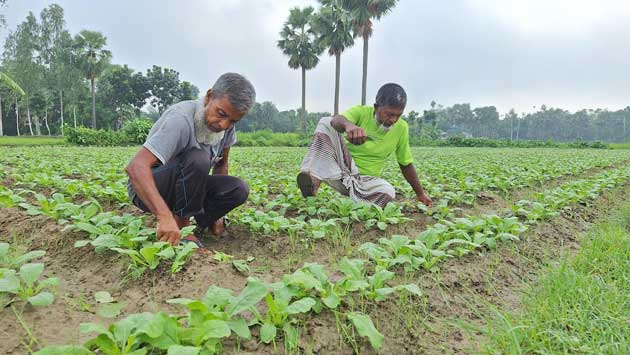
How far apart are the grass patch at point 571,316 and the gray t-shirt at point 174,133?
1.79 metres

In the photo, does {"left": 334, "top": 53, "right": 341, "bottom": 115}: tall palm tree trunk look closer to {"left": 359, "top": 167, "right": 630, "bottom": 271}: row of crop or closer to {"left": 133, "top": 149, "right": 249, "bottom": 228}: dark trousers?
{"left": 359, "top": 167, "right": 630, "bottom": 271}: row of crop

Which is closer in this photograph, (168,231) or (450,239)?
(168,231)

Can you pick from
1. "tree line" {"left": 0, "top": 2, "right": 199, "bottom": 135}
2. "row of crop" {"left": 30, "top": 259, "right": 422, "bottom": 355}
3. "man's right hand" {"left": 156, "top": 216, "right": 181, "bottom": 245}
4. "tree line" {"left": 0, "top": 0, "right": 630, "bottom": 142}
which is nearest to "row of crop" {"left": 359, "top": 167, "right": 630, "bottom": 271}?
"row of crop" {"left": 30, "top": 259, "right": 422, "bottom": 355}

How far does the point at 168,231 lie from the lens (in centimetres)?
206

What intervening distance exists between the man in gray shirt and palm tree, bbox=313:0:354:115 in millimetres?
26753

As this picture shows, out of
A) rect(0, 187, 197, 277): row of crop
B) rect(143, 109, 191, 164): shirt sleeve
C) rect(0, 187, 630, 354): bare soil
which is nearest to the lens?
rect(0, 187, 630, 354): bare soil

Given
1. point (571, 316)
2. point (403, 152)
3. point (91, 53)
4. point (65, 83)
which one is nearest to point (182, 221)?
point (403, 152)

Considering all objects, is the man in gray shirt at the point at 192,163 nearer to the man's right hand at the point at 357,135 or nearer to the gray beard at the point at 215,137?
the gray beard at the point at 215,137

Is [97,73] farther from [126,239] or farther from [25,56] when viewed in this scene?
[126,239]

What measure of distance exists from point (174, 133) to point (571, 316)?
213 cm

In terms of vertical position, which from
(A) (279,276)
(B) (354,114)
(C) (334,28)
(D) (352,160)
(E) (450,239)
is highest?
(C) (334,28)

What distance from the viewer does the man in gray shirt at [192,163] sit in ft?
6.81

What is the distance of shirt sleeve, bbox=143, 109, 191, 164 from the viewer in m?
2.17

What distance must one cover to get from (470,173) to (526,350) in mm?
5766
